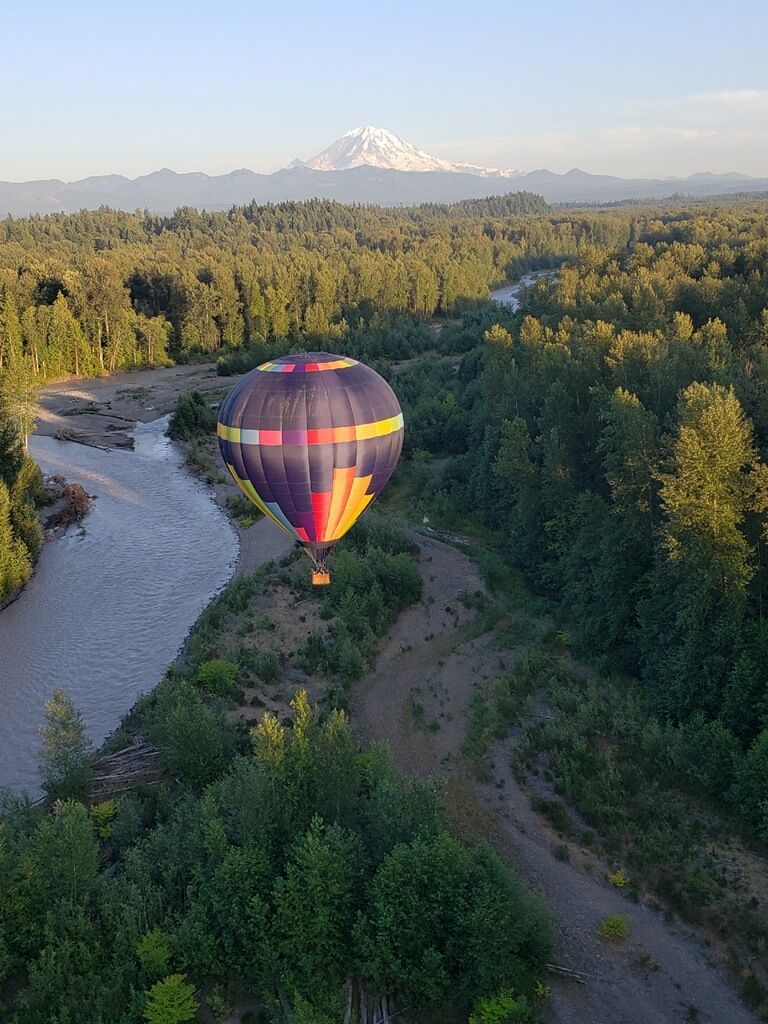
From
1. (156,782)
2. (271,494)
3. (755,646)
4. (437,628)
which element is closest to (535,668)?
(437,628)

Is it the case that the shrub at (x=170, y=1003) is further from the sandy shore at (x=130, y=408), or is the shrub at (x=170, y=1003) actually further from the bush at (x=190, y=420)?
the bush at (x=190, y=420)

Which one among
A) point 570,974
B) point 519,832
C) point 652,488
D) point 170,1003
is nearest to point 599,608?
point 652,488

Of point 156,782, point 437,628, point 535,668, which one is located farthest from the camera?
point 437,628

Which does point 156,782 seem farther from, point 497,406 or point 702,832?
point 497,406

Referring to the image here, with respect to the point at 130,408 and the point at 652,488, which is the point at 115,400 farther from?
the point at 652,488

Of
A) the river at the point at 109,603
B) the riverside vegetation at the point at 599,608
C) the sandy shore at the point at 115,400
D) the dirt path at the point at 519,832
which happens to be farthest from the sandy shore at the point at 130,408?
the dirt path at the point at 519,832

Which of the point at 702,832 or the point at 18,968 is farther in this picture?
the point at 702,832
